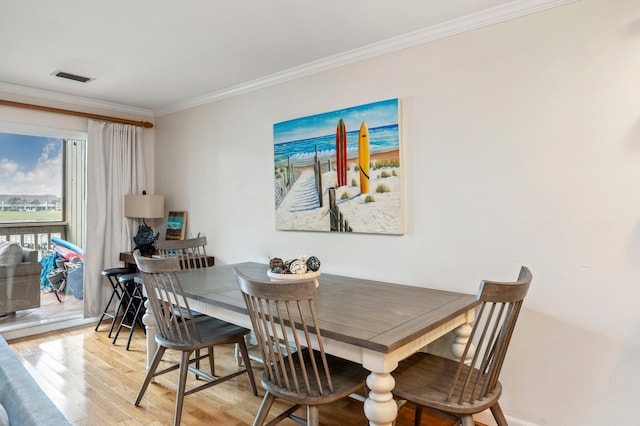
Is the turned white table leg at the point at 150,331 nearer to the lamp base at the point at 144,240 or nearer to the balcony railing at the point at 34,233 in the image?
the lamp base at the point at 144,240

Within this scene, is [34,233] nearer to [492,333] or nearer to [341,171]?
[341,171]

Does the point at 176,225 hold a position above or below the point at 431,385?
above

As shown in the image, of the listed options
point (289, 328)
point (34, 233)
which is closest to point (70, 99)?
point (34, 233)

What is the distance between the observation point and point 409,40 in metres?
2.66

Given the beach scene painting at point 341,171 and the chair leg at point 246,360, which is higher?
the beach scene painting at point 341,171

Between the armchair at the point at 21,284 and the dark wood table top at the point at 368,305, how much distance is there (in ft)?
6.79

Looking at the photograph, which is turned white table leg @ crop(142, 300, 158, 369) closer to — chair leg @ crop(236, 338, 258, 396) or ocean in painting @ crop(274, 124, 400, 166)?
chair leg @ crop(236, 338, 258, 396)

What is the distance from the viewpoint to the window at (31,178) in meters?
3.96

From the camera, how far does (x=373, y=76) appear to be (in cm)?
287

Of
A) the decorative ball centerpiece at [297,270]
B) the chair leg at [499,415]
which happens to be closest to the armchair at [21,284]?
Answer: the decorative ball centerpiece at [297,270]

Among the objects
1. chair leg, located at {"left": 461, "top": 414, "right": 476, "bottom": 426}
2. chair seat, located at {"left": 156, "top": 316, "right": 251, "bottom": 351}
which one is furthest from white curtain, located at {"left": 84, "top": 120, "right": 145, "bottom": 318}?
chair leg, located at {"left": 461, "top": 414, "right": 476, "bottom": 426}

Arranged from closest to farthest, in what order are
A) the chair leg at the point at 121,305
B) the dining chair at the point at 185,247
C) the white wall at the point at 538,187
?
the white wall at the point at 538,187
the dining chair at the point at 185,247
the chair leg at the point at 121,305

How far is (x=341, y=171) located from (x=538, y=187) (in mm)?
1300

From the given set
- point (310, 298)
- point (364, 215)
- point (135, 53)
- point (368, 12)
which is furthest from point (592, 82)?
point (135, 53)
